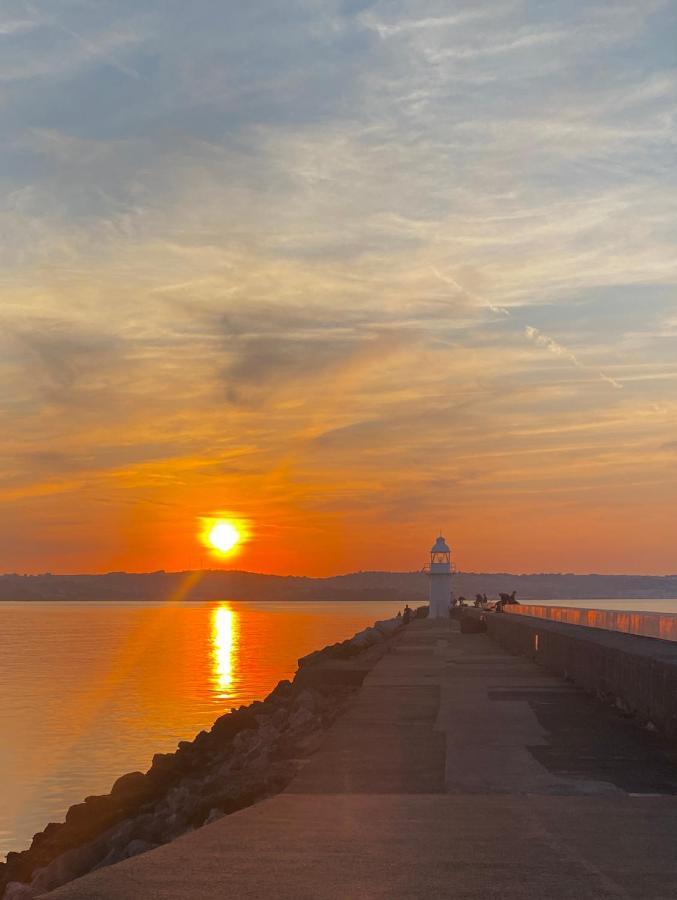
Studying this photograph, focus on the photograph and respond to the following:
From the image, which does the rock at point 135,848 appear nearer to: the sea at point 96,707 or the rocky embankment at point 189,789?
the rocky embankment at point 189,789

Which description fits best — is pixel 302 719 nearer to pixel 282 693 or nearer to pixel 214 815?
pixel 214 815

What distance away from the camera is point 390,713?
16500 millimetres

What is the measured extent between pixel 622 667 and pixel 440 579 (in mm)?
59293

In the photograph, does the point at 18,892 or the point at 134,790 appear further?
the point at 134,790

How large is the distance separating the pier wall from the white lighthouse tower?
151 feet

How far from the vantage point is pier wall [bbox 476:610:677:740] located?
14041 millimetres

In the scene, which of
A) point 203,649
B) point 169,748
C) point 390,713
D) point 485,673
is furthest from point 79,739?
point 203,649

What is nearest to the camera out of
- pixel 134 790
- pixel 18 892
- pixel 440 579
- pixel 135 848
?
pixel 18 892

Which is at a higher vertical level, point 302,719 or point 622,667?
point 622,667

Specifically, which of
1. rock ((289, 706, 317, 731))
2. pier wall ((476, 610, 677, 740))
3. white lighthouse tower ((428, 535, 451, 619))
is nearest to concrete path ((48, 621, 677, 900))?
pier wall ((476, 610, 677, 740))

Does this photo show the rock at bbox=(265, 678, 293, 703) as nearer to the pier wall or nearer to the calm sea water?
the calm sea water

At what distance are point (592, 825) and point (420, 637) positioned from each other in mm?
37872

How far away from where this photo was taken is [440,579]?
75.8m

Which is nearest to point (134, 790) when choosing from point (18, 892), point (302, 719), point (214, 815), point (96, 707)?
point (302, 719)
